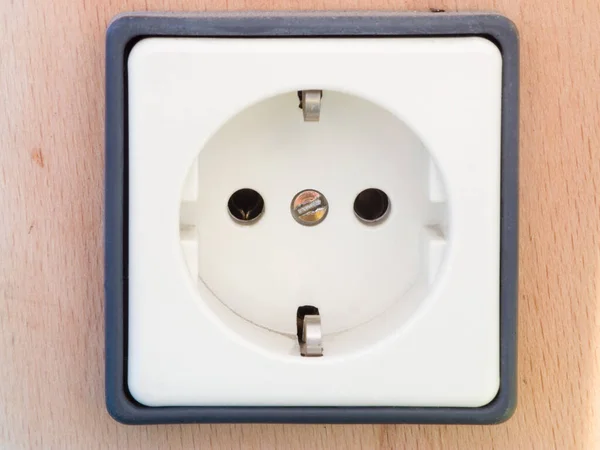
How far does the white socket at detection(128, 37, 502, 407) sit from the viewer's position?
331mm

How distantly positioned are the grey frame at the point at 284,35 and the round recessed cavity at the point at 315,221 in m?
0.03

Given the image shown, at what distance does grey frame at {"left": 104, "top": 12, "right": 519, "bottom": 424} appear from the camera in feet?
1.09

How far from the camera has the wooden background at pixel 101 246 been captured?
36 cm

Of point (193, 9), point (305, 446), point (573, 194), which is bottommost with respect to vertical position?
point (305, 446)

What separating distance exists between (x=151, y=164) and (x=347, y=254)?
113mm

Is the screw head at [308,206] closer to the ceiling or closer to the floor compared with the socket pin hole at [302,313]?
closer to the ceiling

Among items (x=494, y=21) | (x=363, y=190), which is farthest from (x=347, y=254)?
(x=494, y=21)

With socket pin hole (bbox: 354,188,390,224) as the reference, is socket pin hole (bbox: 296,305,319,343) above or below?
below

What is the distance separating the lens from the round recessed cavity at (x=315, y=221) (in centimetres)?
36

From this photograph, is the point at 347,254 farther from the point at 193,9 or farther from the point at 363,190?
the point at 193,9

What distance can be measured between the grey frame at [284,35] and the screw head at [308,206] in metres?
0.08

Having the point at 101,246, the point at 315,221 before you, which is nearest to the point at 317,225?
the point at 315,221

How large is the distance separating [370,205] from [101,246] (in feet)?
0.47

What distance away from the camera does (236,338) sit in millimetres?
343
